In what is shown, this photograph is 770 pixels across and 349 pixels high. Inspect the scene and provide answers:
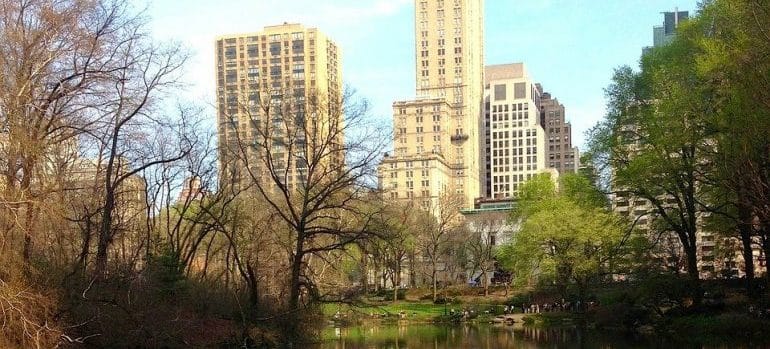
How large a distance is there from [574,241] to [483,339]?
14527 millimetres

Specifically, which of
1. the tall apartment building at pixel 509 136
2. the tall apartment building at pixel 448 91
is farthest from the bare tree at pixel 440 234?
the tall apartment building at pixel 509 136

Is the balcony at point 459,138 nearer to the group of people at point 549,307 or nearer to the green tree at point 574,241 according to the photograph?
the group of people at point 549,307

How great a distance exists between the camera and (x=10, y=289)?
18.0m

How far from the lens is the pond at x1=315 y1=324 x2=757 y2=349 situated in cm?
3133

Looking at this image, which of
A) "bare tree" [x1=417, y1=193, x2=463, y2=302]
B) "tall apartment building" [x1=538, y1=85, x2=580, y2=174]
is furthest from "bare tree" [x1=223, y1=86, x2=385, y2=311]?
"tall apartment building" [x1=538, y1=85, x2=580, y2=174]

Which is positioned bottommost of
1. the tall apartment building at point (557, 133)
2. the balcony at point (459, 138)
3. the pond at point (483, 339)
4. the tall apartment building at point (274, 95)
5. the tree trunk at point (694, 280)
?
the pond at point (483, 339)

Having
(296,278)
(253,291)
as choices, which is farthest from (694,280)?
(253,291)

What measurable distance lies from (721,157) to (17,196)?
79.5 ft

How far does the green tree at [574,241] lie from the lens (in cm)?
4678

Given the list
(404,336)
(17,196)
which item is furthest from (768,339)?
(17,196)

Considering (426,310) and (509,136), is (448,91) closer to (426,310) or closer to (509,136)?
(509,136)

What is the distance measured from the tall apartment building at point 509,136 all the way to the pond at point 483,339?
11232cm

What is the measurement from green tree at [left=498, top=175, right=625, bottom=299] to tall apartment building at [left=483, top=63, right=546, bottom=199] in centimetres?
10301

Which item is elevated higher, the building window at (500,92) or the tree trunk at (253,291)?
the building window at (500,92)
